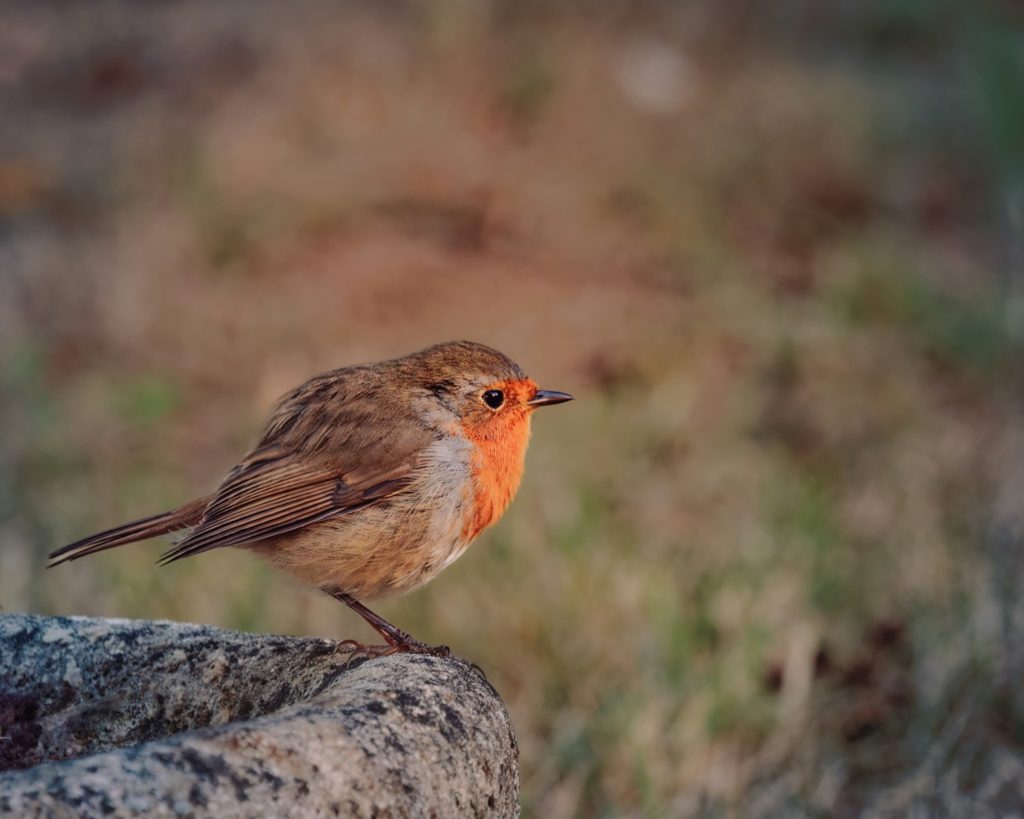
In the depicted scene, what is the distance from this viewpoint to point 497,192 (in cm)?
746

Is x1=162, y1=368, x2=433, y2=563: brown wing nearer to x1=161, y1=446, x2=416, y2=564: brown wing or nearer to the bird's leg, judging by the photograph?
x1=161, y1=446, x2=416, y2=564: brown wing

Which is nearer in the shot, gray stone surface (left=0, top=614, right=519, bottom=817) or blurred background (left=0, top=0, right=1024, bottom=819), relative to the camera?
gray stone surface (left=0, top=614, right=519, bottom=817)

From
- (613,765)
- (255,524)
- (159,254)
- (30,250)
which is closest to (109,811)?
(255,524)

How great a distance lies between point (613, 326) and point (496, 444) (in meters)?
3.66

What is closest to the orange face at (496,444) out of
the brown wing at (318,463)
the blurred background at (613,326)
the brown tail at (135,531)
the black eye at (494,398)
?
the black eye at (494,398)

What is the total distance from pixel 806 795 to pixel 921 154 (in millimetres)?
5252

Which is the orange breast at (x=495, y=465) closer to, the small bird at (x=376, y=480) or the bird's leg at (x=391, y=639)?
the small bird at (x=376, y=480)

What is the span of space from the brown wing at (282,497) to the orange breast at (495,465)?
0.15 meters

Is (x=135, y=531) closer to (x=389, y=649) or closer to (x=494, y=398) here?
(x=389, y=649)

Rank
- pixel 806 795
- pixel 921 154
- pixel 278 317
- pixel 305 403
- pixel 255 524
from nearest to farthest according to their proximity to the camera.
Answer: pixel 255 524 < pixel 305 403 < pixel 806 795 < pixel 278 317 < pixel 921 154

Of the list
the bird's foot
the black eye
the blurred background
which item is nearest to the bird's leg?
the bird's foot

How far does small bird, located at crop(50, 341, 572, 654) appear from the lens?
2.87 metres

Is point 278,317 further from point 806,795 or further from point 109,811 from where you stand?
point 109,811

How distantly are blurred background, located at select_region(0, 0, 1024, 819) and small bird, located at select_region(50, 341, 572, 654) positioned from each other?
196 millimetres
